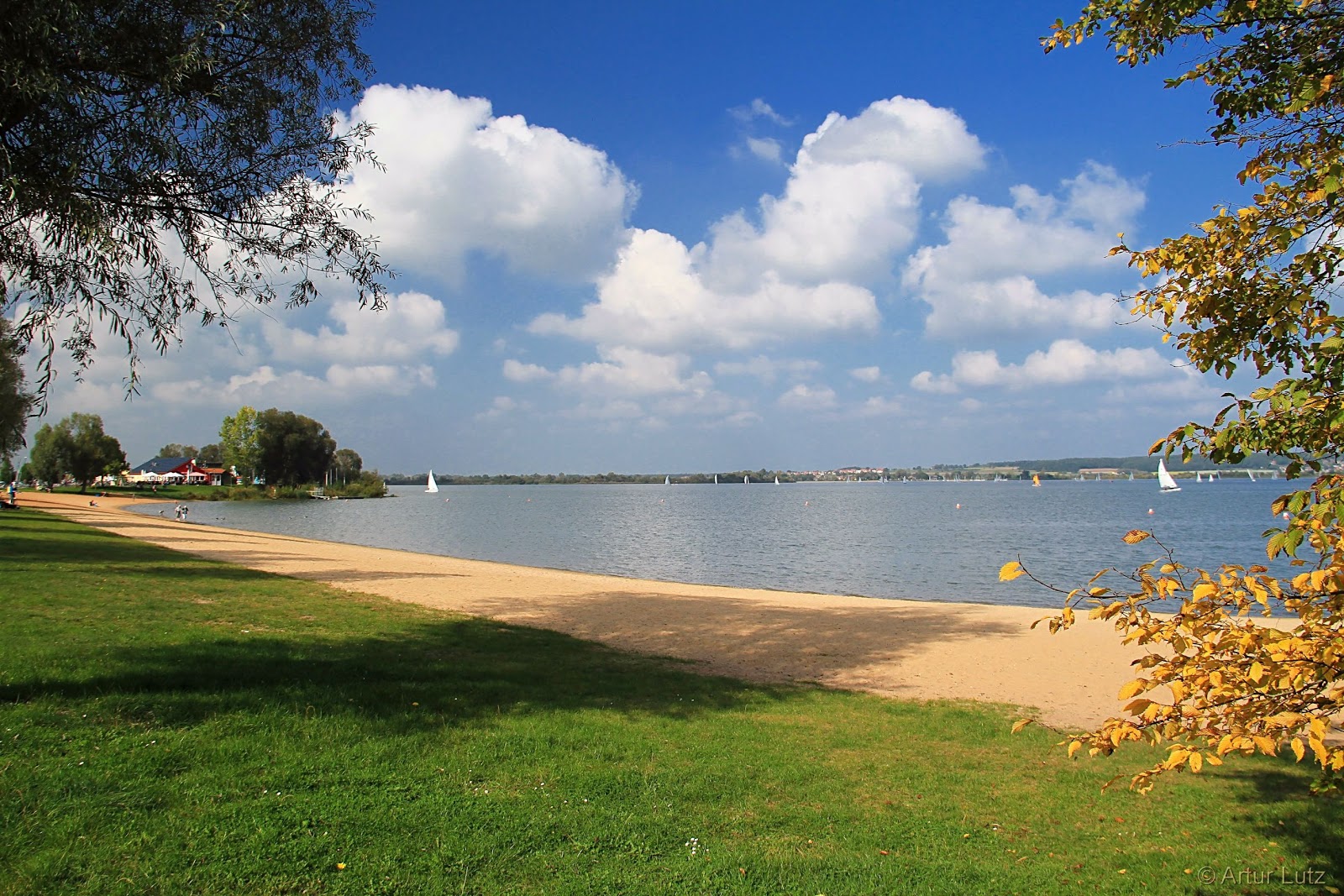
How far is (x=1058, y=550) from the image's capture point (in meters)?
44.9

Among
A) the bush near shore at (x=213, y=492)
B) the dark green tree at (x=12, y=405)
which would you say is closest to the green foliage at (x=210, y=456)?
Result: the bush near shore at (x=213, y=492)

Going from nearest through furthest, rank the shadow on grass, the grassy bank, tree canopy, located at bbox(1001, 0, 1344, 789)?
tree canopy, located at bbox(1001, 0, 1344, 789)
the shadow on grass
the grassy bank

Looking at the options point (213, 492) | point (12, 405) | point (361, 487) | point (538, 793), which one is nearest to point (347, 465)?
point (361, 487)

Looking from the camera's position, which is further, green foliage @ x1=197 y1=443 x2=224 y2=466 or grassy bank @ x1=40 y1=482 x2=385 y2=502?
green foliage @ x1=197 y1=443 x2=224 y2=466

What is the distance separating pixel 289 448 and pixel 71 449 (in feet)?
119

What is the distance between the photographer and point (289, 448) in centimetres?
13562

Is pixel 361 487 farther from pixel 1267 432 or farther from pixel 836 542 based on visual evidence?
pixel 1267 432

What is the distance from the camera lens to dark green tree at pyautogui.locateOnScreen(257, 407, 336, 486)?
434 ft

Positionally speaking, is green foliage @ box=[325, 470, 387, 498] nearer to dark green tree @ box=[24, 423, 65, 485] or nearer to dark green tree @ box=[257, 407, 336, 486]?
dark green tree @ box=[257, 407, 336, 486]

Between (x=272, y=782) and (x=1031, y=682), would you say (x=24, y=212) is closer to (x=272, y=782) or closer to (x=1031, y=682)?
(x=272, y=782)

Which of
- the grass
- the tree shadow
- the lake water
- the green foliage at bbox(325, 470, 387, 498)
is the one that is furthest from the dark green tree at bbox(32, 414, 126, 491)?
the tree shadow

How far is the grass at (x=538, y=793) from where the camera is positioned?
16.0ft

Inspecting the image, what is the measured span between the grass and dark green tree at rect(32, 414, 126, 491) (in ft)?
373

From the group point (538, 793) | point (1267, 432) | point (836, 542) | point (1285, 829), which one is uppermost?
point (1267, 432)
